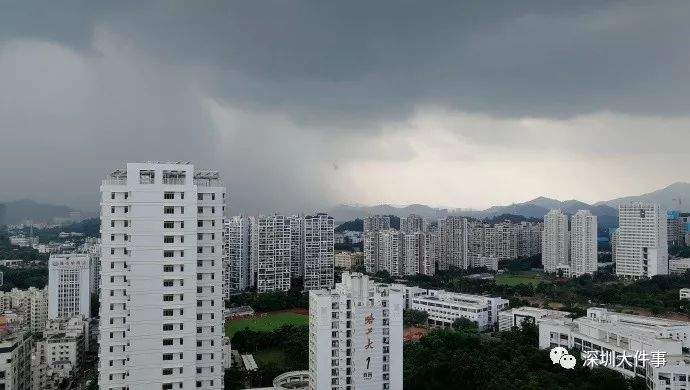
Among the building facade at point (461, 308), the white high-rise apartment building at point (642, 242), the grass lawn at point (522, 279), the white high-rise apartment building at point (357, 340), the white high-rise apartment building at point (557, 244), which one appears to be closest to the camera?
the white high-rise apartment building at point (357, 340)

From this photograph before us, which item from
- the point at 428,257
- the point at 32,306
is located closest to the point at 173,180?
the point at 32,306

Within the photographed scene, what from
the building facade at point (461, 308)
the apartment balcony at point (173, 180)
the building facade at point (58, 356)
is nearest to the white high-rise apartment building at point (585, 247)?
the building facade at point (461, 308)

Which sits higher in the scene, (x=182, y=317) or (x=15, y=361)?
(x=182, y=317)

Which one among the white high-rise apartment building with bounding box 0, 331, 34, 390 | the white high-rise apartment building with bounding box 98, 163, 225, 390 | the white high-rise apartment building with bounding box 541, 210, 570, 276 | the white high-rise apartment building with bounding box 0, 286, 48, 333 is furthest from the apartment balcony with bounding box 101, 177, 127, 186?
the white high-rise apartment building with bounding box 541, 210, 570, 276

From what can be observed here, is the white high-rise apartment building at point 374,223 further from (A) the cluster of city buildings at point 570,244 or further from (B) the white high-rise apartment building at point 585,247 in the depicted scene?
(B) the white high-rise apartment building at point 585,247

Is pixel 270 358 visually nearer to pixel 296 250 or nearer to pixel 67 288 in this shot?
pixel 67 288

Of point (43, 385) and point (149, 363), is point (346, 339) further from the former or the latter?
point (43, 385)
